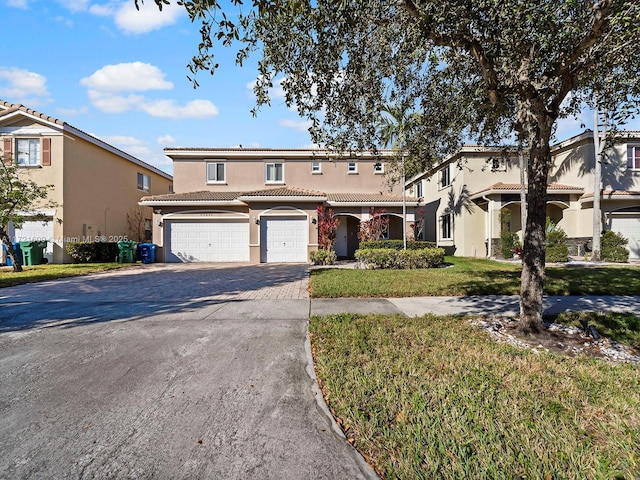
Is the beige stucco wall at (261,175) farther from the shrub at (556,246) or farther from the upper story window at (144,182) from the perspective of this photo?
the shrub at (556,246)

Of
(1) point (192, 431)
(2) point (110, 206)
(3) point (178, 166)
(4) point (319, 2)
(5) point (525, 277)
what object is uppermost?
(3) point (178, 166)

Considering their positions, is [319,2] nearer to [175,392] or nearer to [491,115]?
[491,115]

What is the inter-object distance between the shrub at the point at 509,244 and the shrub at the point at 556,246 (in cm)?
139

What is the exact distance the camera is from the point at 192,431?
2.64 meters

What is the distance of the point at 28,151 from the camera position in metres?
16.3

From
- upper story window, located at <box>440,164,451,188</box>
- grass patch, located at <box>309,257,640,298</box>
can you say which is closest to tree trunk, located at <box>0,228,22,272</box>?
grass patch, located at <box>309,257,640,298</box>

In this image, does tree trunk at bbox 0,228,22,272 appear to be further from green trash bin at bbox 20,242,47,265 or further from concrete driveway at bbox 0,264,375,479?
concrete driveway at bbox 0,264,375,479

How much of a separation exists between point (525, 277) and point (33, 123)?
22.3 meters

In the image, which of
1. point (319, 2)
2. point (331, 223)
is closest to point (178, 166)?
point (331, 223)

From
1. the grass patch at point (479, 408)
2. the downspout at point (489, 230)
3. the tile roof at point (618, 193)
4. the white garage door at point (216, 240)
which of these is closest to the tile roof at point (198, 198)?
the white garage door at point (216, 240)

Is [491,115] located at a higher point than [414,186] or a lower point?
lower

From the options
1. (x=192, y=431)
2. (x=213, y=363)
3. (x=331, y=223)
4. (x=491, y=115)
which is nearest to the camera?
(x=192, y=431)

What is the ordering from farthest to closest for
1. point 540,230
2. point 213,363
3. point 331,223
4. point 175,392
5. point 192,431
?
point 331,223 < point 540,230 < point 213,363 < point 175,392 < point 192,431

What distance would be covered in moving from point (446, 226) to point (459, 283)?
12.9 meters
